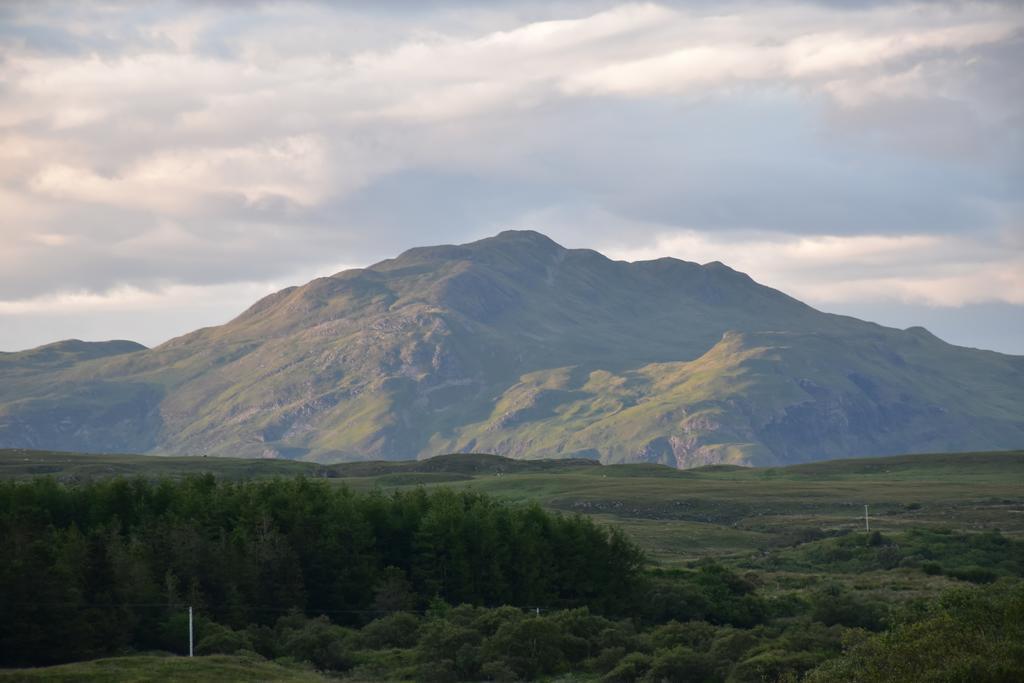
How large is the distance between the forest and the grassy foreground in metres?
5.18

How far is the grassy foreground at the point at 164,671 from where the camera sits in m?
57.1

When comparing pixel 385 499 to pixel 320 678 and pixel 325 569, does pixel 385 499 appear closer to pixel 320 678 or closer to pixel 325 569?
pixel 325 569

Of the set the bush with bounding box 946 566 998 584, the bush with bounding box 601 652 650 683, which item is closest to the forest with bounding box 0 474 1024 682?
the bush with bounding box 601 652 650 683

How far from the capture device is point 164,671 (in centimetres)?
6006

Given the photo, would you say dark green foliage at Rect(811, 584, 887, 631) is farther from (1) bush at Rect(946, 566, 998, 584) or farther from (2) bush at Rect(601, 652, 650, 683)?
(1) bush at Rect(946, 566, 998, 584)

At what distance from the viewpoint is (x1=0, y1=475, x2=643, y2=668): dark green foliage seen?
255ft

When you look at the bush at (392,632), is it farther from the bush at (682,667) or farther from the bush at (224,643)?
the bush at (682,667)

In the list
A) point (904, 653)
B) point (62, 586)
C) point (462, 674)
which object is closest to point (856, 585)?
point (462, 674)

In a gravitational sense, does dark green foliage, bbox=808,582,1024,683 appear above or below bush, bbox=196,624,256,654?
above

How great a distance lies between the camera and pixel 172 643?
7556cm

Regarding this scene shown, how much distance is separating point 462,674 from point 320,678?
8055 mm

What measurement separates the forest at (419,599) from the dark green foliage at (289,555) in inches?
5.9

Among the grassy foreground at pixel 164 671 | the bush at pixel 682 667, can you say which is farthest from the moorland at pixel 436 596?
the grassy foreground at pixel 164 671

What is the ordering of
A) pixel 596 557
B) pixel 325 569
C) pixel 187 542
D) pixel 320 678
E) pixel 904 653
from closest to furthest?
pixel 904 653 → pixel 320 678 → pixel 187 542 → pixel 325 569 → pixel 596 557
